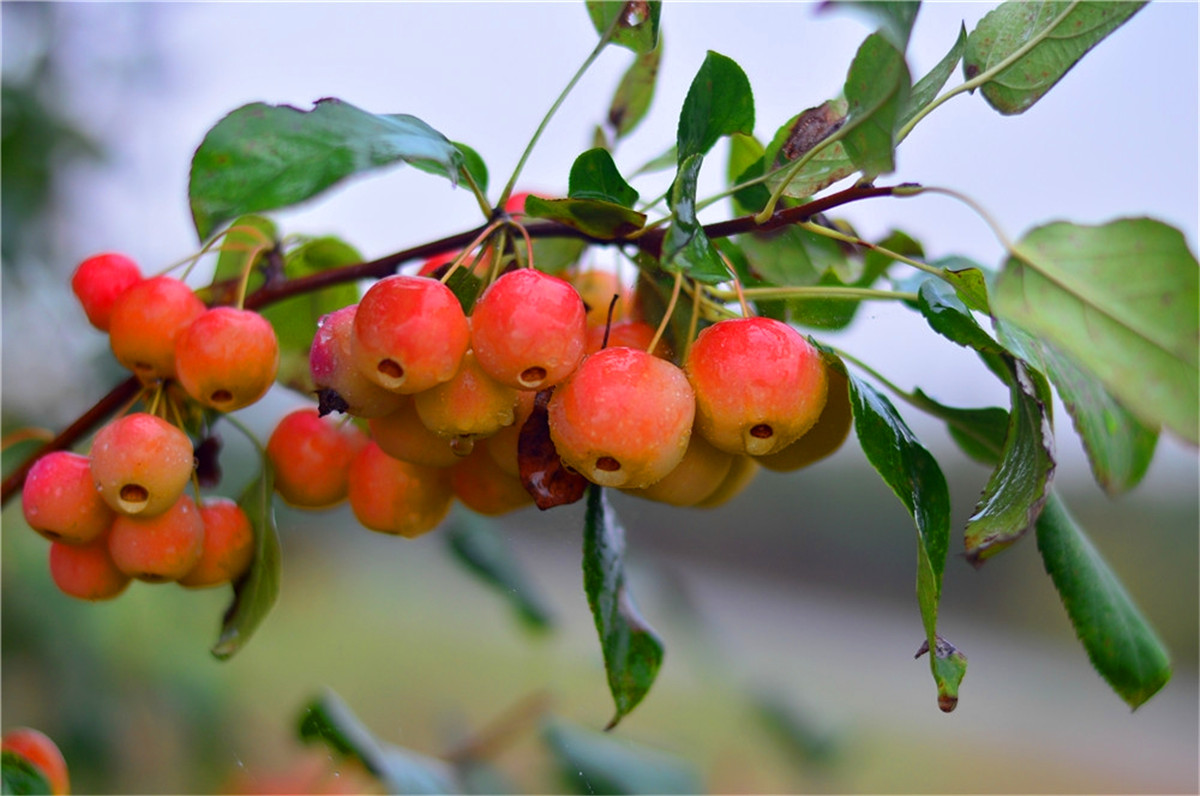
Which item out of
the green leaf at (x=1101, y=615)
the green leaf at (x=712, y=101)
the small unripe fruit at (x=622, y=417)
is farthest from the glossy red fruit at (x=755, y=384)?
the green leaf at (x=1101, y=615)

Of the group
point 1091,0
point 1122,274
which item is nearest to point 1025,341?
point 1122,274

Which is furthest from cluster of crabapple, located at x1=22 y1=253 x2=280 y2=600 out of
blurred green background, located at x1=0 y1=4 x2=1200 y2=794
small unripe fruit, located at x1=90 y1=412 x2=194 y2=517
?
blurred green background, located at x1=0 y1=4 x2=1200 y2=794

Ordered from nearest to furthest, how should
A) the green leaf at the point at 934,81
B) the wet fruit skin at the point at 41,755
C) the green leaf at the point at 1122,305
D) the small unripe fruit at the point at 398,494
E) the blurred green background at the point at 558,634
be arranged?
1. the green leaf at the point at 1122,305
2. the green leaf at the point at 934,81
3. the small unripe fruit at the point at 398,494
4. the wet fruit skin at the point at 41,755
5. the blurred green background at the point at 558,634

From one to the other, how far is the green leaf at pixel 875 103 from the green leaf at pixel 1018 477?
0.13m

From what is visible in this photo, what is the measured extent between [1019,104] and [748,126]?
0.16m

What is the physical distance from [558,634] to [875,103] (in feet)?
3.23

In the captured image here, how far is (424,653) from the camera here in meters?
3.46

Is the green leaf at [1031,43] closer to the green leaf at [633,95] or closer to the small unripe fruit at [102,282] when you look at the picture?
the green leaf at [633,95]

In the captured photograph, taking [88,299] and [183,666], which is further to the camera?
[183,666]

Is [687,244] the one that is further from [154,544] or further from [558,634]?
[558,634]

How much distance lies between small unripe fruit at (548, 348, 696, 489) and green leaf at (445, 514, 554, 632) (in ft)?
1.97

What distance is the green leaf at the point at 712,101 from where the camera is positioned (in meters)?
0.53

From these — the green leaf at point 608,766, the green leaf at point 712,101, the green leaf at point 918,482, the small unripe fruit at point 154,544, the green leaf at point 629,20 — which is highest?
the green leaf at point 629,20

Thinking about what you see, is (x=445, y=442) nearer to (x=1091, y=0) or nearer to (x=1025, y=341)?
(x=1025, y=341)
